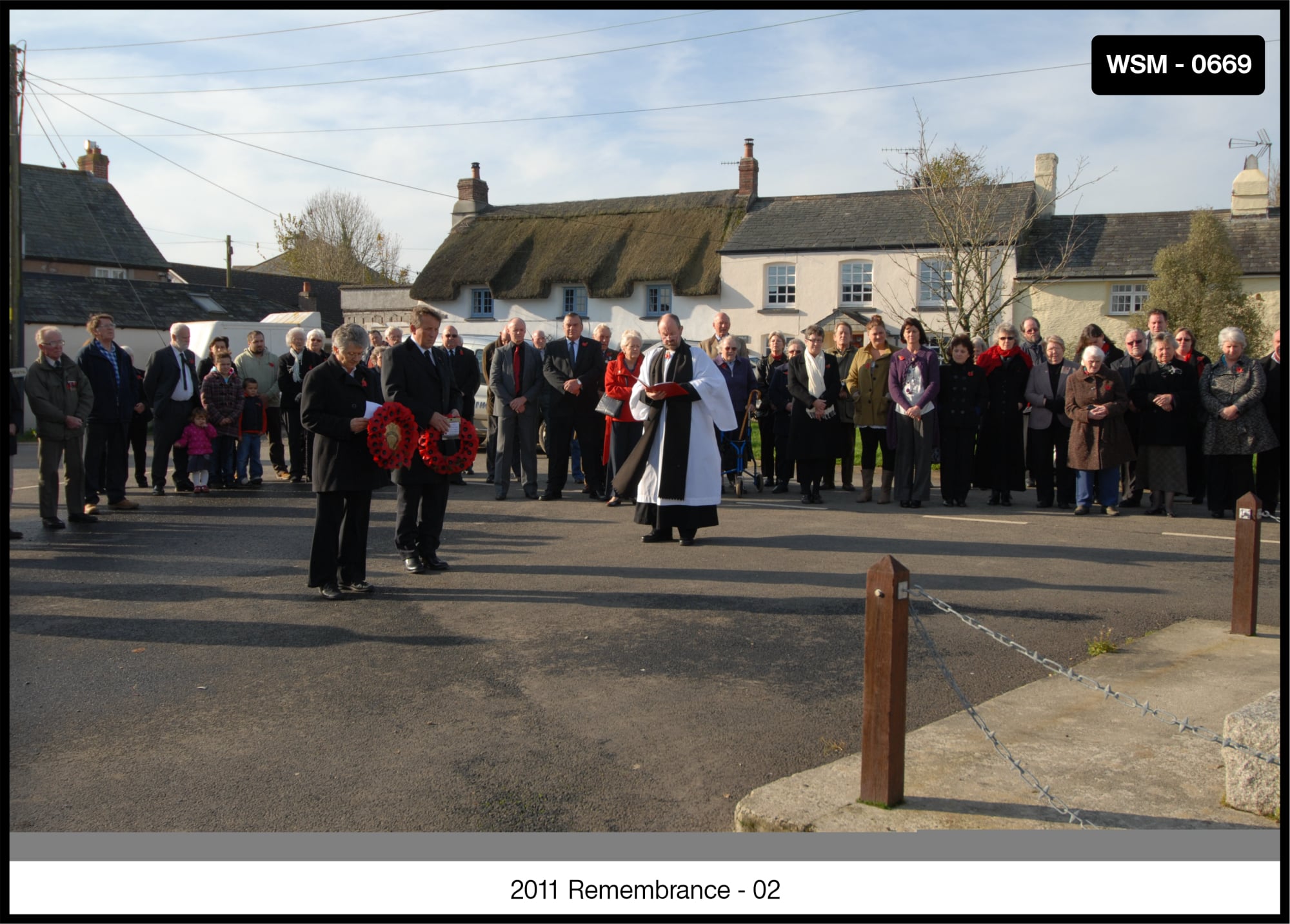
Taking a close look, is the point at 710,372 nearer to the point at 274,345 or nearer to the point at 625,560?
the point at 625,560

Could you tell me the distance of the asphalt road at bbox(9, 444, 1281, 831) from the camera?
4.79 m

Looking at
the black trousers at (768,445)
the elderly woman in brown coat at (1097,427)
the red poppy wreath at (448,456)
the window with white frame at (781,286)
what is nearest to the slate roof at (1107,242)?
the window with white frame at (781,286)

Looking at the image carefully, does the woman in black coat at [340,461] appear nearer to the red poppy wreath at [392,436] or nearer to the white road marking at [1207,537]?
the red poppy wreath at [392,436]

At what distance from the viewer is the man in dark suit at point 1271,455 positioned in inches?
Result: 485

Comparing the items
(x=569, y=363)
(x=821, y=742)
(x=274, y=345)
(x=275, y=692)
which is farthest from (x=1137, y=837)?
(x=274, y=345)

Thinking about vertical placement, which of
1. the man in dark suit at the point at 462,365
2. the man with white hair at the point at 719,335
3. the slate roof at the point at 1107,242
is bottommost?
the man in dark suit at the point at 462,365

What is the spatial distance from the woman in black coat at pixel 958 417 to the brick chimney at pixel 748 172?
31.8m

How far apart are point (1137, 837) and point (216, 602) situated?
21.9 ft

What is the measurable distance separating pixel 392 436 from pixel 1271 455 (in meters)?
10.3

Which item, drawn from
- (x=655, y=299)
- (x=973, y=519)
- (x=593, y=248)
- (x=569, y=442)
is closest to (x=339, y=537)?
(x=569, y=442)

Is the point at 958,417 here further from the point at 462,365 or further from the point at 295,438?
the point at 295,438

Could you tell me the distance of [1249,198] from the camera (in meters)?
32.0

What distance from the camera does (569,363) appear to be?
47.7ft

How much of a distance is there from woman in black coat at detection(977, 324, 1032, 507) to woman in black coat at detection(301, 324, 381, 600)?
8452 mm
